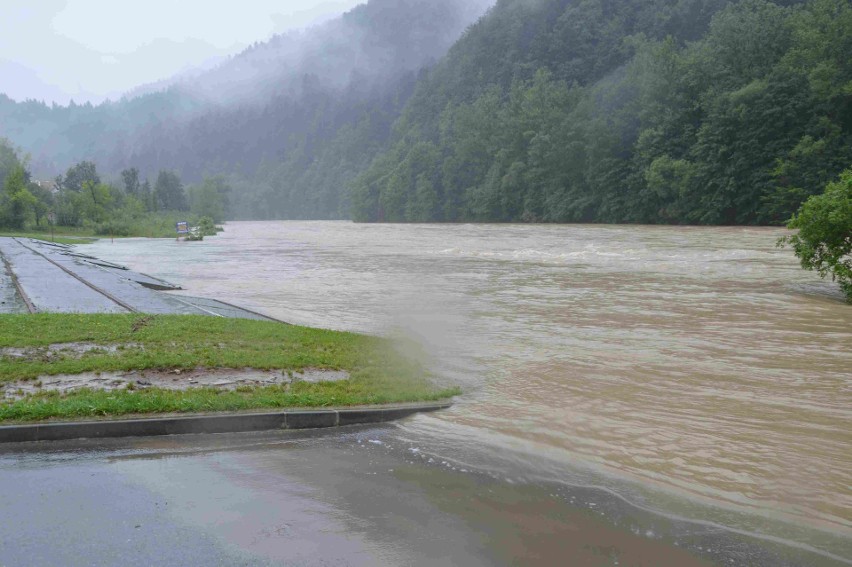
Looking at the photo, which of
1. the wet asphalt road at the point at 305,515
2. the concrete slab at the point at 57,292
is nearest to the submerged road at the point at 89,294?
the concrete slab at the point at 57,292

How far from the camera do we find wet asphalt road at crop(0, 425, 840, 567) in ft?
15.2

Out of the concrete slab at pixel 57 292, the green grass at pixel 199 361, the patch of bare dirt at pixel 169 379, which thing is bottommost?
the concrete slab at pixel 57 292

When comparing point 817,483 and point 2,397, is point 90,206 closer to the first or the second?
point 2,397

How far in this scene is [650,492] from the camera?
5.89 m

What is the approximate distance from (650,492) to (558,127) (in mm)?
90355

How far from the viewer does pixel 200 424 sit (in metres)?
7.25

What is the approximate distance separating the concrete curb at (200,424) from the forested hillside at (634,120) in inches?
2234

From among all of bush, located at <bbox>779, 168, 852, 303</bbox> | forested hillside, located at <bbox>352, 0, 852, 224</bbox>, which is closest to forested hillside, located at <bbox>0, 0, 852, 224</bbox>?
forested hillside, located at <bbox>352, 0, 852, 224</bbox>

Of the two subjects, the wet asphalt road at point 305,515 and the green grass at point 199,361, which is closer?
the wet asphalt road at point 305,515

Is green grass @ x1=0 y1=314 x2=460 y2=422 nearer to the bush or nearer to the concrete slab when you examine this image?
the concrete slab

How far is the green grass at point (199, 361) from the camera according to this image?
7516mm

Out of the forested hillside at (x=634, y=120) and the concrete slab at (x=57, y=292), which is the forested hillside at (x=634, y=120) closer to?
the forested hillside at (x=634, y=120)

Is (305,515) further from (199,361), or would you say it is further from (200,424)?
(199,361)

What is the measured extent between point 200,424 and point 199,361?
2.50 m
